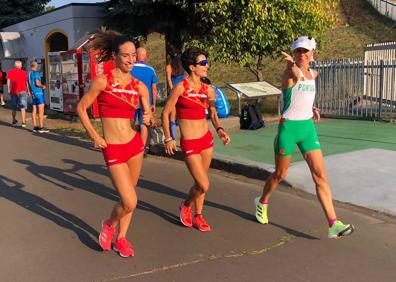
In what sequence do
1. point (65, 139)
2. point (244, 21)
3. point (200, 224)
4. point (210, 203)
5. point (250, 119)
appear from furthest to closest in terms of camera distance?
1. point (244, 21)
2. point (65, 139)
3. point (250, 119)
4. point (210, 203)
5. point (200, 224)

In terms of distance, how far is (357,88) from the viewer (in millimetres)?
12852

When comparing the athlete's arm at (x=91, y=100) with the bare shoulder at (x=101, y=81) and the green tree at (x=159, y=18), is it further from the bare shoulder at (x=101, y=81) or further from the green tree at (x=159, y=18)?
the green tree at (x=159, y=18)

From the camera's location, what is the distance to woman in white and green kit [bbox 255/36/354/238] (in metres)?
4.79

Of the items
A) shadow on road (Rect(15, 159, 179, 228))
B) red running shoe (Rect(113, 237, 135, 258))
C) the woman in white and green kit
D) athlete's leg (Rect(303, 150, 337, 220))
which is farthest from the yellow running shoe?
red running shoe (Rect(113, 237, 135, 258))

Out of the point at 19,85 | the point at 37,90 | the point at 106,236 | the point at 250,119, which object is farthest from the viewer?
the point at 19,85

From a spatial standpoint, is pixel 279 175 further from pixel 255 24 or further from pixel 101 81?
pixel 255 24

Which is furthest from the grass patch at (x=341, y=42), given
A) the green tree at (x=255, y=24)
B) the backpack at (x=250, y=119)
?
the backpack at (x=250, y=119)

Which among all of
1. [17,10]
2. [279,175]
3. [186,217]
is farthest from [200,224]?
[17,10]

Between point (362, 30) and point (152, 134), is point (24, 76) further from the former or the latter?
point (362, 30)

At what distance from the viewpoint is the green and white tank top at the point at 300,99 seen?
15.9 feet

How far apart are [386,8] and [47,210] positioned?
32.5 metres

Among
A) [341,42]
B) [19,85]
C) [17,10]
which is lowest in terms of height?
[19,85]

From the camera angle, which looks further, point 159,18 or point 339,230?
point 159,18

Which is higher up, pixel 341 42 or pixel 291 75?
pixel 341 42
